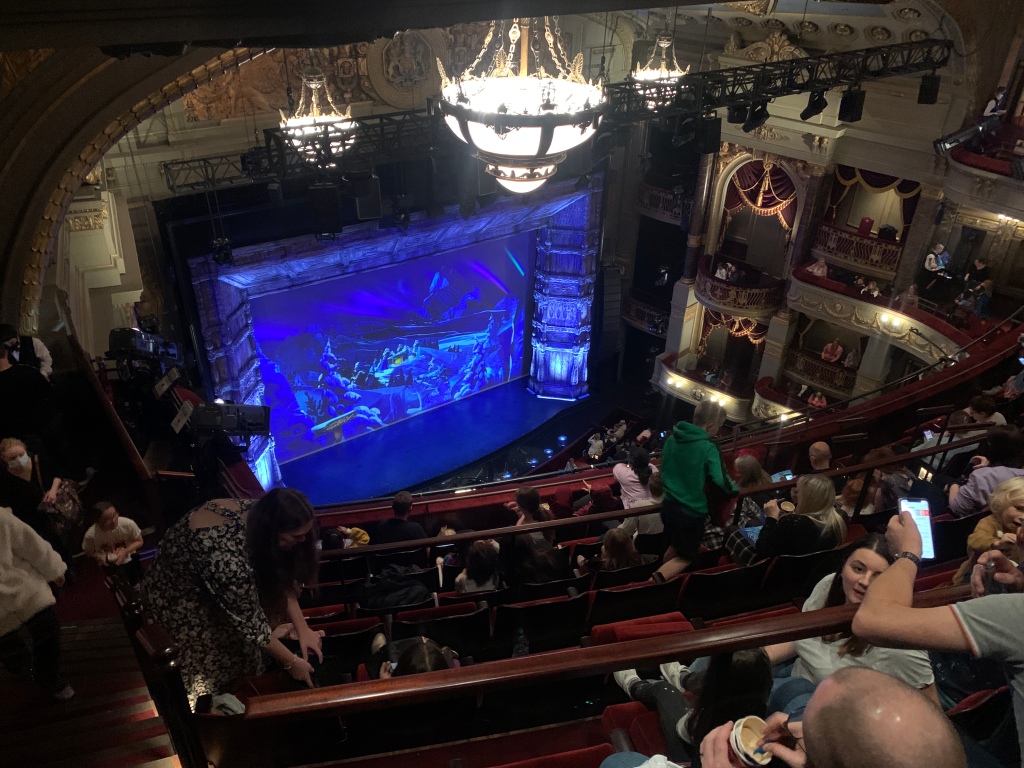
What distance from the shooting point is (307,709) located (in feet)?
4.87

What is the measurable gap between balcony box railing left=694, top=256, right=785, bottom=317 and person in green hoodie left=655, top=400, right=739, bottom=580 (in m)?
10.0

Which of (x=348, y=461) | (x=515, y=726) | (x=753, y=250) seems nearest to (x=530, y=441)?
(x=348, y=461)

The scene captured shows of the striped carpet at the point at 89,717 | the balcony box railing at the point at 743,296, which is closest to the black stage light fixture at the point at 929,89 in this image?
the balcony box railing at the point at 743,296

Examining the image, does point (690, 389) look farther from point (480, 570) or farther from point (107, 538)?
point (107, 538)

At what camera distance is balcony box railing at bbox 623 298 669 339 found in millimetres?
15969

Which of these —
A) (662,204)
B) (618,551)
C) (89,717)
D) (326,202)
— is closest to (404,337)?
(326,202)

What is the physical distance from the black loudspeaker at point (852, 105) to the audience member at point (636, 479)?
6.34 metres

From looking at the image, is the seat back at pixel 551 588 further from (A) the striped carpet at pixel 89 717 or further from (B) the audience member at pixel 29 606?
(B) the audience member at pixel 29 606

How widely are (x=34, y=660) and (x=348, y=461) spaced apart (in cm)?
1051

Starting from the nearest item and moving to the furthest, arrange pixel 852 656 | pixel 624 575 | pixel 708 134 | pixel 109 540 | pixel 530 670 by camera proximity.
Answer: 1. pixel 530 670
2. pixel 852 656
3. pixel 109 540
4. pixel 624 575
5. pixel 708 134

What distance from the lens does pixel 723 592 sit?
388 cm

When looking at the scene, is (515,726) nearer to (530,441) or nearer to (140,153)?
(140,153)

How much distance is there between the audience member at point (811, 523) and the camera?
374 cm

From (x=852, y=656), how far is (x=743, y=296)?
39.2 ft
